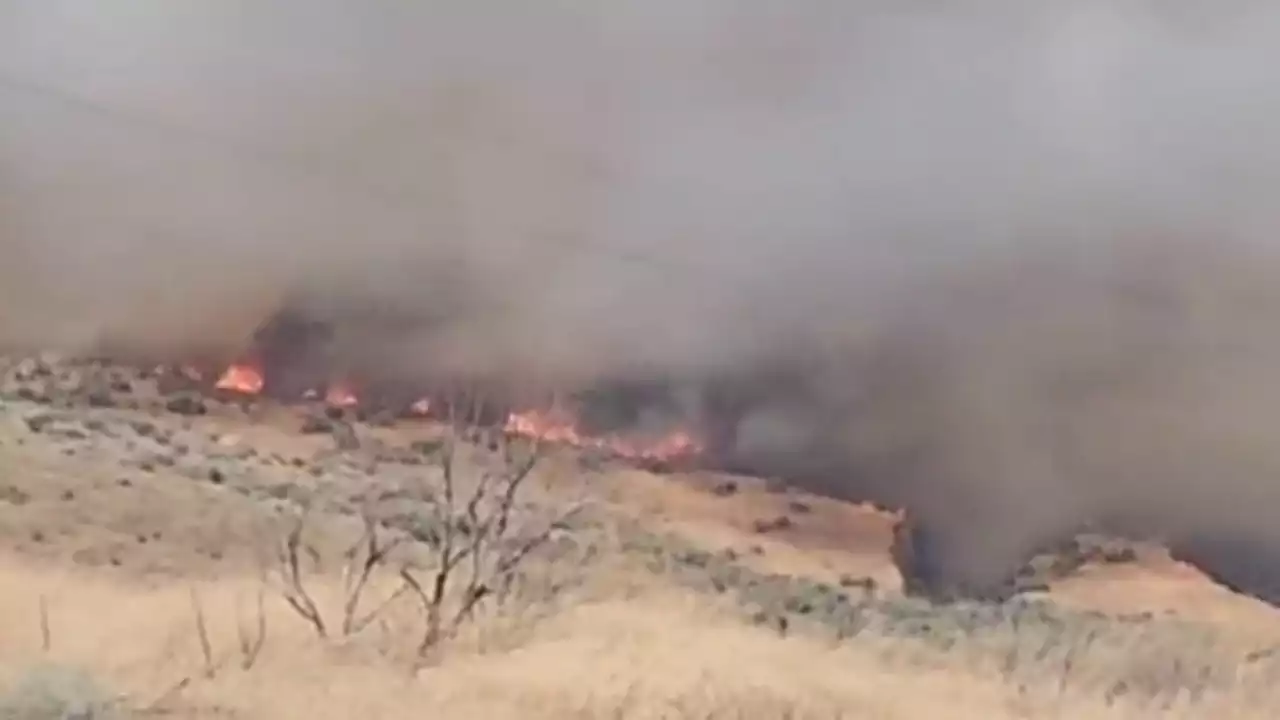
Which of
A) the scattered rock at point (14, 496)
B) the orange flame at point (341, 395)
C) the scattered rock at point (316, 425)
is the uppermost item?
the orange flame at point (341, 395)

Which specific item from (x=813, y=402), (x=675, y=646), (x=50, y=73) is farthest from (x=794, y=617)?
(x=50, y=73)

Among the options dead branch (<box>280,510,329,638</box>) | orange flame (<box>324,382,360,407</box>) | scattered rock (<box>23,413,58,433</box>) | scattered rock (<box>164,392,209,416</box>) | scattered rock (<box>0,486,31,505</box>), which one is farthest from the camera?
orange flame (<box>324,382,360,407</box>)

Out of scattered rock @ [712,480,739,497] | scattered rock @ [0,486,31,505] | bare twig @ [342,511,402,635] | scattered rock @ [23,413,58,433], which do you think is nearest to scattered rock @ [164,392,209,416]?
scattered rock @ [23,413,58,433]

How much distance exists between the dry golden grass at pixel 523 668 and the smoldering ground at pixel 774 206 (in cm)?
119

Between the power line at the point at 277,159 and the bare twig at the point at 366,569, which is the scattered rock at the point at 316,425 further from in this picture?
the power line at the point at 277,159

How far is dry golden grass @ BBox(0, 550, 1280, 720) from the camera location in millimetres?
4207

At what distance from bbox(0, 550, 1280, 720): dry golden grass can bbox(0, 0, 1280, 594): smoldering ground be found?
1193 mm

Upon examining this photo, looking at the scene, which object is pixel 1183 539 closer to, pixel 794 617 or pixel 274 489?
pixel 794 617

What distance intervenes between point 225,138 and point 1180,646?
162 inches

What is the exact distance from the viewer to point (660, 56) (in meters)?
6.84

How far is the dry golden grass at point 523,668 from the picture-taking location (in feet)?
13.8

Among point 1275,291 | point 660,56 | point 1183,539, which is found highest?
point 660,56

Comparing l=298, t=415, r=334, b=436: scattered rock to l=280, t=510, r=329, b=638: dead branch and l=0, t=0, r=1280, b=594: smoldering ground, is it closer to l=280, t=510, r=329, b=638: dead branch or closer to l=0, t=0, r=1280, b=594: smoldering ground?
l=0, t=0, r=1280, b=594: smoldering ground

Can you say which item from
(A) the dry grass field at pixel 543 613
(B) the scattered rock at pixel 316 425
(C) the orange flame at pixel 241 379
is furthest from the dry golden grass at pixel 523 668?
(C) the orange flame at pixel 241 379
